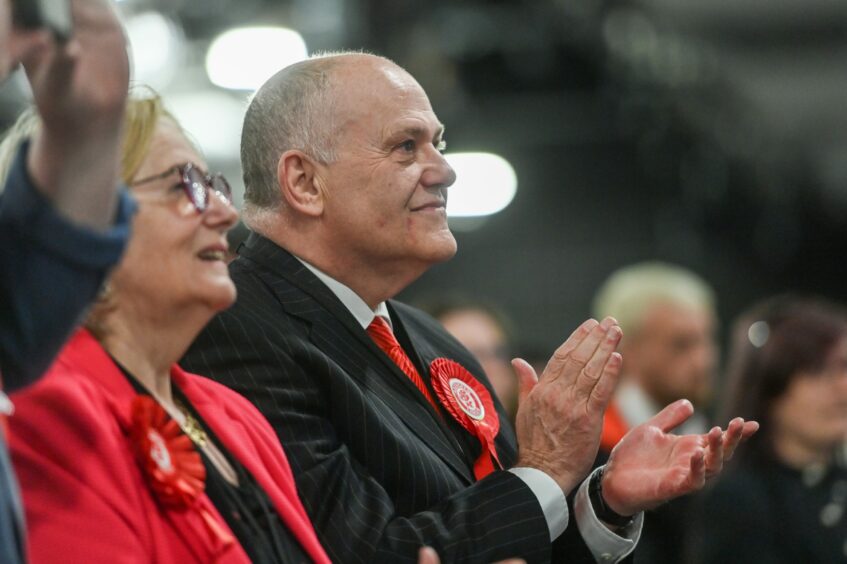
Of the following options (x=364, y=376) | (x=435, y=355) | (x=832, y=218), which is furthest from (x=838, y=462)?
(x=832, y=218)

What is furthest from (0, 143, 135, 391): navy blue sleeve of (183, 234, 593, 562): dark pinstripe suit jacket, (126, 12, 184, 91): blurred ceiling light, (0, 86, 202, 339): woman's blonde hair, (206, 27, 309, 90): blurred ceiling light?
(206, 27, 309, 90): blurred ceiling light

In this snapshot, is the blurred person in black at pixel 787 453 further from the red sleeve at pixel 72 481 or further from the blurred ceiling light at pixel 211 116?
the blurred ceiling light at pixel 211 116

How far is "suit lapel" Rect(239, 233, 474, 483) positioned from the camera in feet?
9.09

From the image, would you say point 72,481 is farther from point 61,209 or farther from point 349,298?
point 349,298

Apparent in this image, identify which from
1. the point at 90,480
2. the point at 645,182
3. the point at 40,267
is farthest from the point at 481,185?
the point at 40,267

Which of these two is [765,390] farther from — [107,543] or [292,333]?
[107,543]

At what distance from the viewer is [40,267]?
1.67m

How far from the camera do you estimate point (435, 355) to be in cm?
313

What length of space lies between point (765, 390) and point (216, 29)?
14.2 ft

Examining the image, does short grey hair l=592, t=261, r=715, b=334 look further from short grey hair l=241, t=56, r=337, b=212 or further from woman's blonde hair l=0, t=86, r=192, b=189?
woman's blonde hair l=0, t=86, r=192, b=189

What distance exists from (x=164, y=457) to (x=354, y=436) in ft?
2.01

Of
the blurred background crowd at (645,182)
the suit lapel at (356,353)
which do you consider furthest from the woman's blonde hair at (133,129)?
the blurred background crowd at (645,182)

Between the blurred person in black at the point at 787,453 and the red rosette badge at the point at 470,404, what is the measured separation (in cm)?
163

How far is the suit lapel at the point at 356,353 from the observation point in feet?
9.09
